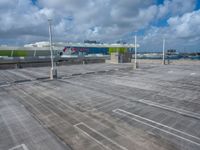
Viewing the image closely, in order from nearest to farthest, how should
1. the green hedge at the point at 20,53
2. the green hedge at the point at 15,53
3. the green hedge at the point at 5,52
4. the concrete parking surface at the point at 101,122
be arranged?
the concrete parking surface at the point at 101,122
the green hedge at the point at 5,52
the green hedge at the point at 15,53
the green hedge at the point at 20,53

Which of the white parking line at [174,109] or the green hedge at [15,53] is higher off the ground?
the green hedge at [15,53]

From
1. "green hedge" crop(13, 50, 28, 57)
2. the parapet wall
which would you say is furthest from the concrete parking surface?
"green hedge" crop(13, 50, 28, 57)

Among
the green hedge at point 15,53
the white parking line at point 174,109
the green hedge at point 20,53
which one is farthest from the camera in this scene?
the green hedge at point 20,53

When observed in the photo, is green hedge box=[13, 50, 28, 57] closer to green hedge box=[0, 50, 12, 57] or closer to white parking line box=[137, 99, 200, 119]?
green hedge box=[0, 50, 12, 57]

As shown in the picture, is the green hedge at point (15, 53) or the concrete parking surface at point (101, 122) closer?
the concrete parking surface at point (101, 122)

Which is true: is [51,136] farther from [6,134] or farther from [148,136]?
[148,136]

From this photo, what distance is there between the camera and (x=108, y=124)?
6348mm

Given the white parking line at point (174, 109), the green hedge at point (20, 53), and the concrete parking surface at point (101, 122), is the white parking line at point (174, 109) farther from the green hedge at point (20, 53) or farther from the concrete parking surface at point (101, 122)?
the green hedge at point (20, 53)

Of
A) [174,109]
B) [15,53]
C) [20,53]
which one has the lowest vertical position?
[174,109]

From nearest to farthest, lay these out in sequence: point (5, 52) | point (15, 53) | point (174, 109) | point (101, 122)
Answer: point (101, 122) < point (174, 109) < point (5, 52) < point (15, 53)

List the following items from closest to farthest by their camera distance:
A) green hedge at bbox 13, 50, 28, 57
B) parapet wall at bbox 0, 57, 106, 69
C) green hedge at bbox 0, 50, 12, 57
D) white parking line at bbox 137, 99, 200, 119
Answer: white parking line at bbox 137, 99, 200, 119 → parapet wall at bbox 0, 57, 106, 69 → green hedge at bbox 0, 50, 12, 57 → green hedge at bbox 13, 50, 28, 57

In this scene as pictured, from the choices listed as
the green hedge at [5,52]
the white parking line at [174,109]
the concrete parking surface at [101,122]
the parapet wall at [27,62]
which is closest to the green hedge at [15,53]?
the green hedge at [5,52]

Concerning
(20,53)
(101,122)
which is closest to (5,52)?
(20,53)

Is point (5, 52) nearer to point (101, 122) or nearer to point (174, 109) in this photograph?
point (101, 122)
